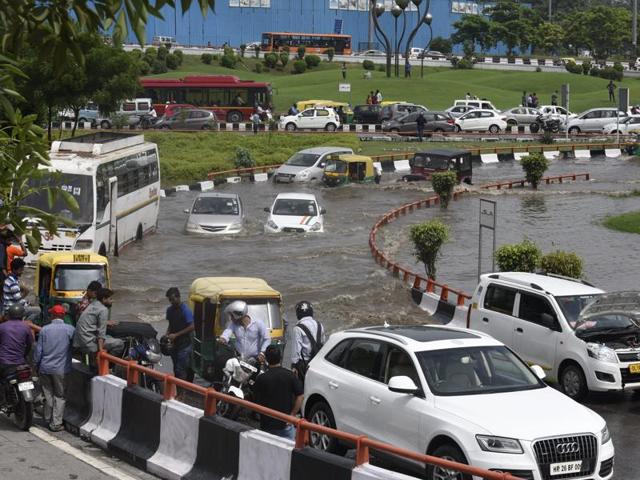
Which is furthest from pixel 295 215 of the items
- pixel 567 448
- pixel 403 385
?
pixel 567 448

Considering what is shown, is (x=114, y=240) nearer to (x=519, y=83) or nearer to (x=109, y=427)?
(x=109, y=427)

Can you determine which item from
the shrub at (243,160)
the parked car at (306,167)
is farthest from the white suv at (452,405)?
the shrub at (243,160)

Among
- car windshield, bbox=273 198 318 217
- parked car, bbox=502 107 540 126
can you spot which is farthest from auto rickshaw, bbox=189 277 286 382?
parked car, bbox=502 107 540 126

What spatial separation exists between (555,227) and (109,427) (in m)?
24.9

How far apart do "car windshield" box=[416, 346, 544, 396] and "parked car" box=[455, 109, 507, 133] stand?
5128 cm

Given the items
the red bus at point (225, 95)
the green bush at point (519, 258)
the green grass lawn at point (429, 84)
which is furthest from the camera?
the green grass lawn at point (429, 84)

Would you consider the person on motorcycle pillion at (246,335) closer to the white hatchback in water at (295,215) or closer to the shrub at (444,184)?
the white hatchback in water at (295,215)

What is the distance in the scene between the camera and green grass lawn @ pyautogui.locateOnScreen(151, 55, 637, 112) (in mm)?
80000

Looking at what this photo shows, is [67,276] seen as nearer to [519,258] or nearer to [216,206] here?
[519,258]

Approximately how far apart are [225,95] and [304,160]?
24664 mm

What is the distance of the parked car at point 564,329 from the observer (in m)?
15.4

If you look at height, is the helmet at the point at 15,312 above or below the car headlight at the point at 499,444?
above

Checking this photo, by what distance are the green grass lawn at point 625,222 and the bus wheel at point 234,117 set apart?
34.5 meters

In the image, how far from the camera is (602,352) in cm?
1548
